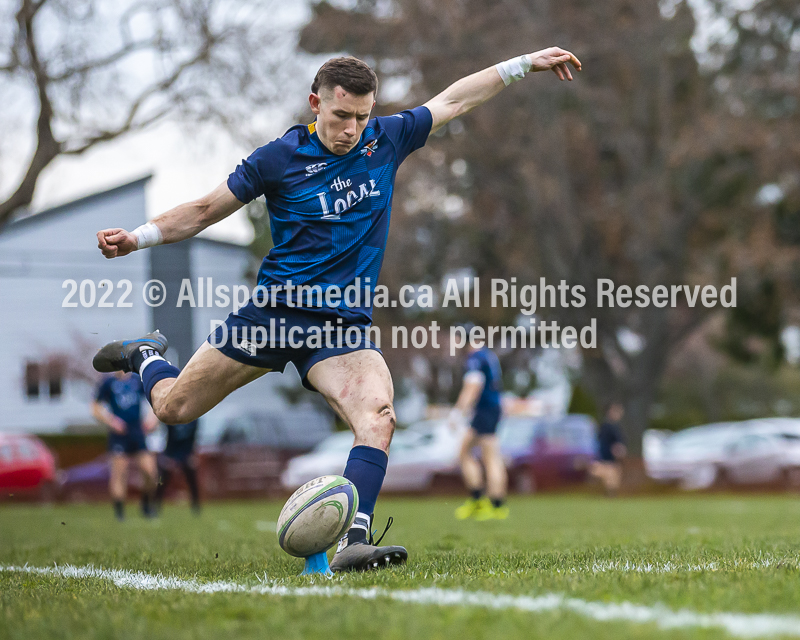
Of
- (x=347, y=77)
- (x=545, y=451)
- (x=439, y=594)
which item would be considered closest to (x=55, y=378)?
(x=545, y=451)

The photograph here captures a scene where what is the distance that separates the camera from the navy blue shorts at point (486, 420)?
1234 centimetres

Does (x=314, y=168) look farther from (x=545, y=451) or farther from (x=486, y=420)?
(x=545, y=451)

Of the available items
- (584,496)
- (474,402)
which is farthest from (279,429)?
(474,402)

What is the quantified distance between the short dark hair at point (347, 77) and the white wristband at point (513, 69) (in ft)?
3.26

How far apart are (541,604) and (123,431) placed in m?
10.8

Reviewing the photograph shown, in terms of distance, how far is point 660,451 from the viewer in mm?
28453

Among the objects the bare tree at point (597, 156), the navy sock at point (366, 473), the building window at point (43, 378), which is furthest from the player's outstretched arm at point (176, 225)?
the building window at point (43, 378)

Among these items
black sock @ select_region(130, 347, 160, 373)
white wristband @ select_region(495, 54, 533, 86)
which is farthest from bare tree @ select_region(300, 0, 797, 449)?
black sock @ select_region(130, 347, 160, 373)

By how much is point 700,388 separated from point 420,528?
56.4m

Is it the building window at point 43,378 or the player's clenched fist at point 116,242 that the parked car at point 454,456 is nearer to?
the player's clenched fist at point 116,242

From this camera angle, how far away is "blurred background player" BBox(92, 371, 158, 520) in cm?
1314

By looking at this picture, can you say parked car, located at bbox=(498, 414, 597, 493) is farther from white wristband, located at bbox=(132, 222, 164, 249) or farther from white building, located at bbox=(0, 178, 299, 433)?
white wristband, located at bbox=(132, 222, 164, 249)

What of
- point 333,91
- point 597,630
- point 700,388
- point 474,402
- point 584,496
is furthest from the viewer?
point 700,388

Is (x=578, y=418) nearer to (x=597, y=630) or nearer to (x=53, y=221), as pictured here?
(x=597, y=630)
